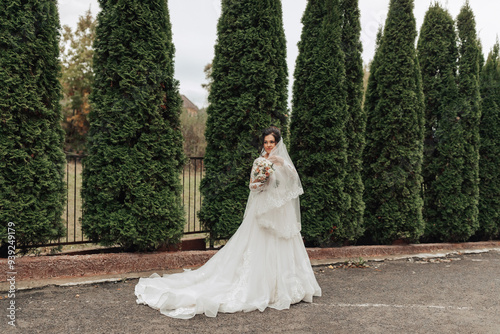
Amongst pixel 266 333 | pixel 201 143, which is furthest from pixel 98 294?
pixel 201 143

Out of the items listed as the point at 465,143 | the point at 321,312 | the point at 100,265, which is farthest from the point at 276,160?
the point at 465,143

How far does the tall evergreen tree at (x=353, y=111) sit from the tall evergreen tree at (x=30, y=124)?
489cm

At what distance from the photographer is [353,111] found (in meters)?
6.41

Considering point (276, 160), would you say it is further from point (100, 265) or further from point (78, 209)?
point (78, 209)

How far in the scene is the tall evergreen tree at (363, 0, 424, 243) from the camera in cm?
683

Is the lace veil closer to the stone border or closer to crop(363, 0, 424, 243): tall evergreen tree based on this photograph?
the stone border

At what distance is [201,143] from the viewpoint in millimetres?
16891

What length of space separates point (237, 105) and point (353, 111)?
235 cm

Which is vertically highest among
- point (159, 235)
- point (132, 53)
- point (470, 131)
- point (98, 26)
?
point (98, 26)

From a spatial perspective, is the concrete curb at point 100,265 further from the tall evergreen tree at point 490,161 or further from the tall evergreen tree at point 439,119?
the tall evergreen tree at point 490,161

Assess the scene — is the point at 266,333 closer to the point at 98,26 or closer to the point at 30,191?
the point at 30,191

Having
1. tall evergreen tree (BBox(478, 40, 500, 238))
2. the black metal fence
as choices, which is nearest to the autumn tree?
the black metal fence

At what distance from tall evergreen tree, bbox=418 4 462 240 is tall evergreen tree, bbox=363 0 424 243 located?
949 millimetres

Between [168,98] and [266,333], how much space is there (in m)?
3.67
